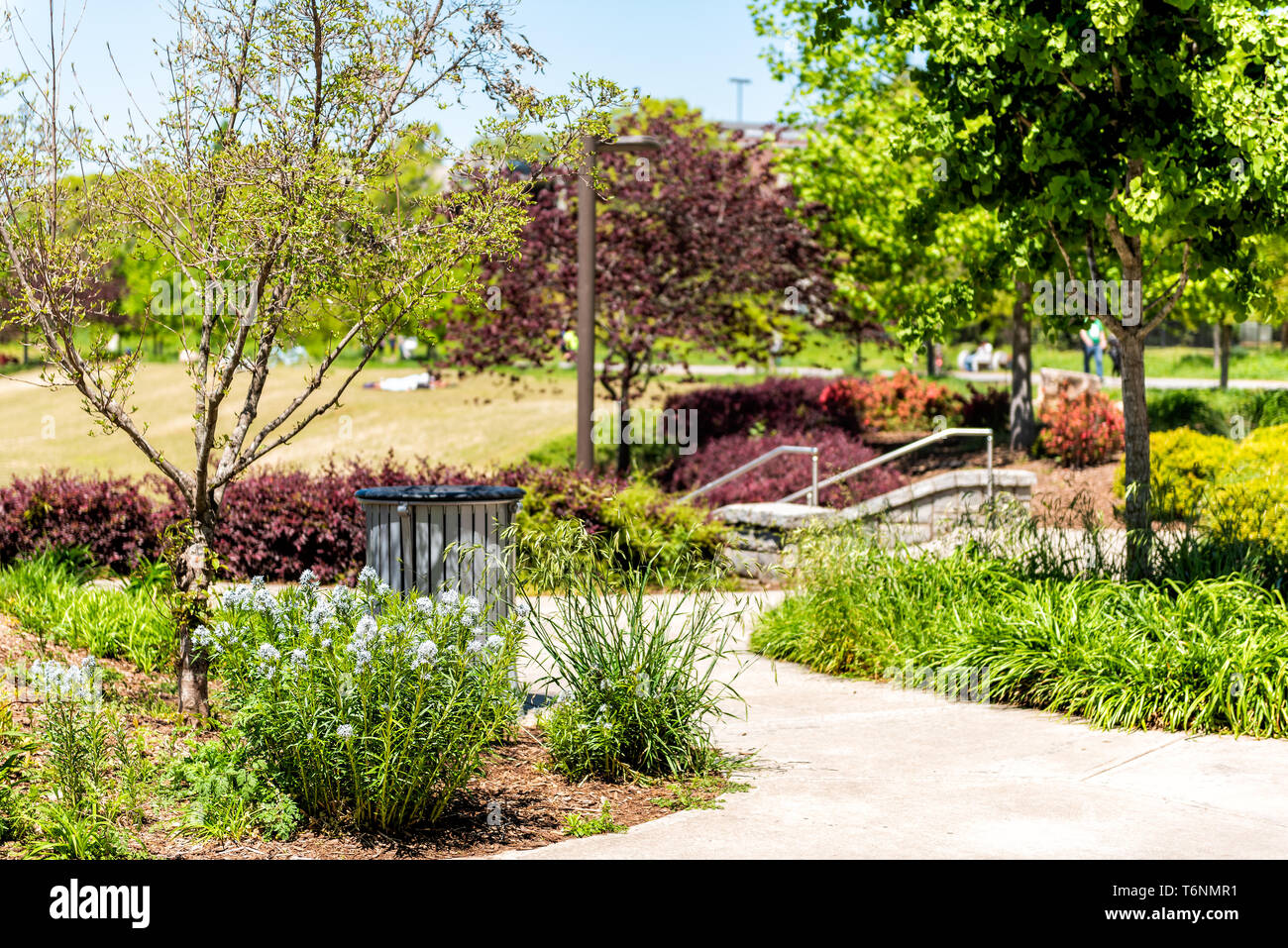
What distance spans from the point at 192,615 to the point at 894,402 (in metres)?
17.0

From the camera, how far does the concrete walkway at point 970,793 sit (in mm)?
4918

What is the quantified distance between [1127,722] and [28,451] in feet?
81.7

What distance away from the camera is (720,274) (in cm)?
1717

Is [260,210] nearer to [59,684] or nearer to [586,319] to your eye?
[59,684]

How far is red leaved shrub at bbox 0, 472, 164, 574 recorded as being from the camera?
11180mm

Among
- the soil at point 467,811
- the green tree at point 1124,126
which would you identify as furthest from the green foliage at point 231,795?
the green tree at point 1124,126

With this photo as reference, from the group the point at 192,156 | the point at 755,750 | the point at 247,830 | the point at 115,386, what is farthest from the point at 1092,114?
the point at 247,830

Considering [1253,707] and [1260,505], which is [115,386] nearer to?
[1253,707]

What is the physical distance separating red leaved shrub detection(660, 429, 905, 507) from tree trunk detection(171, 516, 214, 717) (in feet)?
23.7

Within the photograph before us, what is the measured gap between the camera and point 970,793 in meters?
5.63

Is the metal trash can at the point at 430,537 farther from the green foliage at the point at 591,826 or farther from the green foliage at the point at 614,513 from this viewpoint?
the green foliage at the point at 614,513

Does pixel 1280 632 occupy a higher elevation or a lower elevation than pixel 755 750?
higher

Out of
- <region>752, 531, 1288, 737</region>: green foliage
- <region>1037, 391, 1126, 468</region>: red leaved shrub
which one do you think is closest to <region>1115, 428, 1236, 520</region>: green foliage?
<region>1037, 391, 1126, 468</region>: red leaved shrub

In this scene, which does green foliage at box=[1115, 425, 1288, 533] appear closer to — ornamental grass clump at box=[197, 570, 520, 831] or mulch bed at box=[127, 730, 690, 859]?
mulch bed at box=[127, 730, 690, 859]
